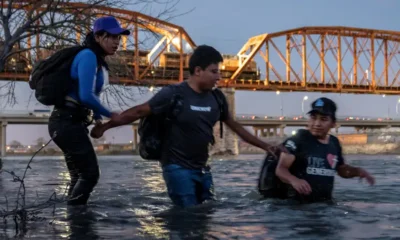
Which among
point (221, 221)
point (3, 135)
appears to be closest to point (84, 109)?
point (221, 221)

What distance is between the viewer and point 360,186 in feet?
33.2

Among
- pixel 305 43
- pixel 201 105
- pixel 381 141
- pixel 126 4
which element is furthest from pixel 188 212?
pixel 381 141

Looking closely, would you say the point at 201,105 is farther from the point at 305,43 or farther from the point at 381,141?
the point at 381,141

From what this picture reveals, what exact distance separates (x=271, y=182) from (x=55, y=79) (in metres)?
2.52

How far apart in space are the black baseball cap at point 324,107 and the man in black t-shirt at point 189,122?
926 millimetres

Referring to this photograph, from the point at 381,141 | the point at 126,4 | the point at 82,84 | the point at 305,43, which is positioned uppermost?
the point at 305,43

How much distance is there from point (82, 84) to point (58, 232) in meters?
1.39

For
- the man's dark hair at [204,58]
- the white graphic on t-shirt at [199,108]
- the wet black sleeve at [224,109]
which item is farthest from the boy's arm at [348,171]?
the man's dark hair at [204,58]

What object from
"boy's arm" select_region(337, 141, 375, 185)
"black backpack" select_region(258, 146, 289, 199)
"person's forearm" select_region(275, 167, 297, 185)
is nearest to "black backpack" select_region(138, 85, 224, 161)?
"person's forearm" select_region(275, 167, 297, 185)

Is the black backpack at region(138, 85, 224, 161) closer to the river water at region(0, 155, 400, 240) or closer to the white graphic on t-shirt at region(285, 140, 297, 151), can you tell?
the river water at region(0, 155, 400, 240)

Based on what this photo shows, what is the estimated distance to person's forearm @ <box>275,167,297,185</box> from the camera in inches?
229

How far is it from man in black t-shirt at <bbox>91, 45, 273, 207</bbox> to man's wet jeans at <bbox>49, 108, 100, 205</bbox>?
0.15 meters

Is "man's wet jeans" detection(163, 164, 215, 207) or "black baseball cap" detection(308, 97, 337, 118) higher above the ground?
"black baseball cap" detection(308, 97, 337, 118)

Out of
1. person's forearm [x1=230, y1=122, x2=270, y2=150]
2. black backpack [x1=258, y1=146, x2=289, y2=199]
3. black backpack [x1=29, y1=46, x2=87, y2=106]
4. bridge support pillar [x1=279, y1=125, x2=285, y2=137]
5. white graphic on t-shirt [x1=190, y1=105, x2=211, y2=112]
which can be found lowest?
bridge support pillar [x1=279, y1=125, x2=285, y2=137]
